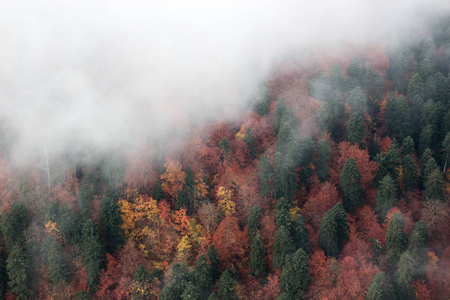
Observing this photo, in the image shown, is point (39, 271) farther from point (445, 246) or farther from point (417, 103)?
point (417, 103)

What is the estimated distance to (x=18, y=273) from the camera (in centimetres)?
7300

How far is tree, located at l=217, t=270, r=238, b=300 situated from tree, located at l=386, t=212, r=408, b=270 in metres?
27.7

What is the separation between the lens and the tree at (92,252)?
234 ft

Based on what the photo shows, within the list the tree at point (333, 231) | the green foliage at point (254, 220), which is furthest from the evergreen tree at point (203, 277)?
the tree at point (333, 231)

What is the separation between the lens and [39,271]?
76500 millimetres

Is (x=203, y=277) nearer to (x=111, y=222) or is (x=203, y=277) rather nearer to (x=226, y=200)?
(x=226, y=200)

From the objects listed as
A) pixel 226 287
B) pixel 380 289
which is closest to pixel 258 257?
pixel 226 287

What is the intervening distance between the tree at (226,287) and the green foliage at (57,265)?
32.0m

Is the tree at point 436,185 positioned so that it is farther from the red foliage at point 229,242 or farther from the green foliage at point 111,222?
the green foliage at point 111,222

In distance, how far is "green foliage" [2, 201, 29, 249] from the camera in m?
76.8

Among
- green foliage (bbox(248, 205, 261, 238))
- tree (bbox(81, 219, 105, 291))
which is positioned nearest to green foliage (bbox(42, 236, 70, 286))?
A: tree (bbox(81, 219, 105, 291))

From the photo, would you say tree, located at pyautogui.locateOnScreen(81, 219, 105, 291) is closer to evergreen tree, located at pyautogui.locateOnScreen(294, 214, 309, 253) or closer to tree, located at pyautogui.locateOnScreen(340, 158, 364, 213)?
evergreen tree, located at pyautogui.locateOnScreen(294, 214, 309, 253)

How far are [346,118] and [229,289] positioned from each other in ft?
155

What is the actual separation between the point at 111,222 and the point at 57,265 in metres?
12.9
